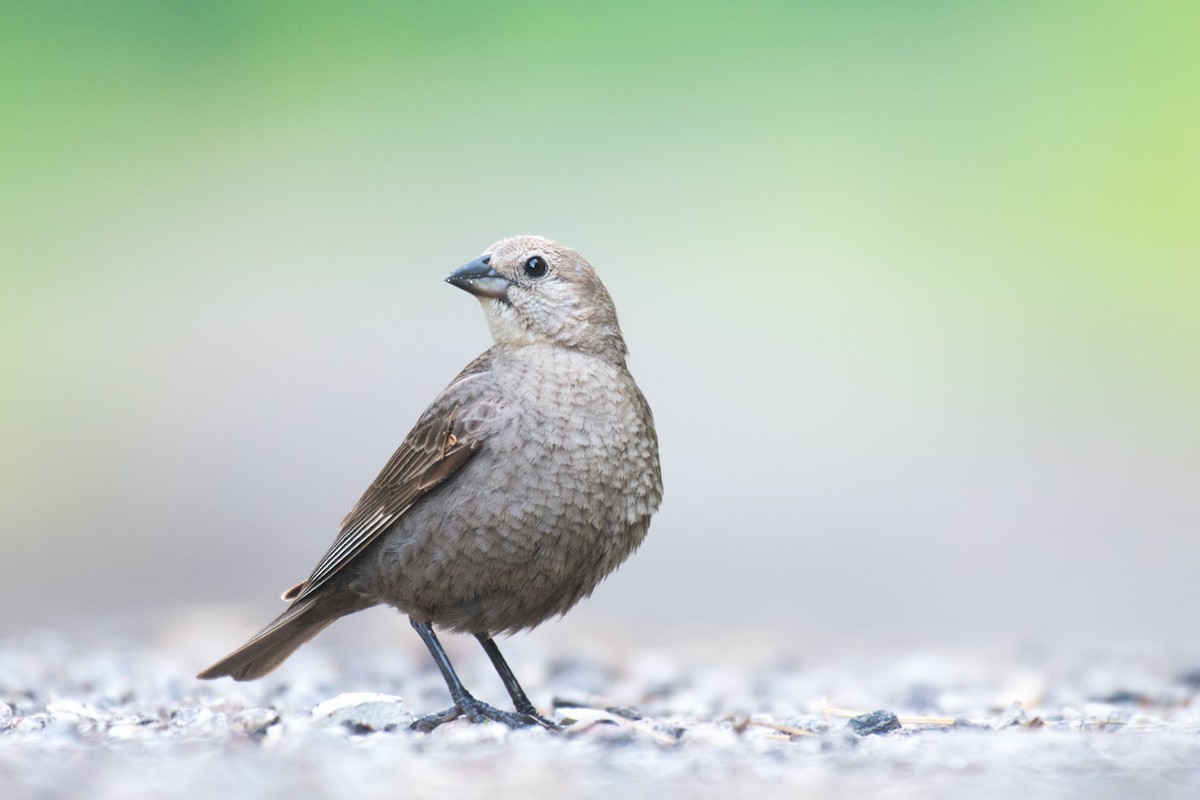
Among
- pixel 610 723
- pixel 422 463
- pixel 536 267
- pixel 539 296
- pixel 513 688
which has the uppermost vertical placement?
pixel 536 267

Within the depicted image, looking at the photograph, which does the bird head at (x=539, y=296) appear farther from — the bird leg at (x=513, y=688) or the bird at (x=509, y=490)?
the bird leg at (x=513, y=688)

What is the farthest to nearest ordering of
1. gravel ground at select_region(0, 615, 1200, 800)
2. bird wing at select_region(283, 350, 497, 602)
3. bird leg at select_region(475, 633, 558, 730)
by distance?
bird leg at select_region(475, 633, 558, 730)
bird wing at select_region(283, 350, 497, 602)
gravel ground at select_region(0, 615, 1200, 800)

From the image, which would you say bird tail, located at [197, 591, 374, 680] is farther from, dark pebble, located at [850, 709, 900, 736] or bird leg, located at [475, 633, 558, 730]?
dark pebble, located at [850, 709, 900, 736]

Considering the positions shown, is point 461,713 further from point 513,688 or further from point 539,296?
point 539,296

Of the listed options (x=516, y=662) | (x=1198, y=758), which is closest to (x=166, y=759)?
(x=1198, y=758)

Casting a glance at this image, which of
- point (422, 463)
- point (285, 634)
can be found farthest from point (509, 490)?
point (285, 634)

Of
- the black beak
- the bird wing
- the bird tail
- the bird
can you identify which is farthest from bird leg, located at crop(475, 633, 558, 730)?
the black beak

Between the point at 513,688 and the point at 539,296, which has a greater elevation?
the point at 539,296
